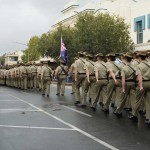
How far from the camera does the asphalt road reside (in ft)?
28.3

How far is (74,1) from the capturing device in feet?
250

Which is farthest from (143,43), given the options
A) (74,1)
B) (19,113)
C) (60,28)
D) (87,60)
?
(74,1)

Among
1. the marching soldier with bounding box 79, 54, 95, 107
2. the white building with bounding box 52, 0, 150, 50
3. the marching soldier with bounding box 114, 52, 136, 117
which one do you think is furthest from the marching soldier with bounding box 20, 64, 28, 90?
the marching soldier with bounding box 114, 52, 136, 117

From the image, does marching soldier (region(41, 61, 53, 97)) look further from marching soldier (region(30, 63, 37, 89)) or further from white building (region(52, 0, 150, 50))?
white building (region(52, 0, 150, 50))

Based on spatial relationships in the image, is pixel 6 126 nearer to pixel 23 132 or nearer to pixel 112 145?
pixel 23 132

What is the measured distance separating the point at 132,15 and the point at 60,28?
15914 millimetres

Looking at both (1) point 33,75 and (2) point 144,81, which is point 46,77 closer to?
(1) point 33,75

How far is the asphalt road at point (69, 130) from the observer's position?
863 cm

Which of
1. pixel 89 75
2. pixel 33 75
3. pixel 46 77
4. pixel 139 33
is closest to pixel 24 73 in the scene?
pixel 33 75

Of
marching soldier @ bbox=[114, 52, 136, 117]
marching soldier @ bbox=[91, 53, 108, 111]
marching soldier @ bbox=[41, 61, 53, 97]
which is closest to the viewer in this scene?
marching soldier @ bbox=[114, 52, 136, 117]

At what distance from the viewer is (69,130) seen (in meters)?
10.4

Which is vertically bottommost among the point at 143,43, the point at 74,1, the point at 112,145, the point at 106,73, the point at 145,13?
the point at 112,145

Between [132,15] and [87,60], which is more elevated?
[132,15]

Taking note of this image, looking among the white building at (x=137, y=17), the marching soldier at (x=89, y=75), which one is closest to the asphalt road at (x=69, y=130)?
the marching soldier at (x=89, y=75)
